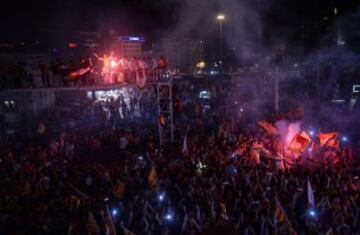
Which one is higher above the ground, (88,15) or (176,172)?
(88,15)

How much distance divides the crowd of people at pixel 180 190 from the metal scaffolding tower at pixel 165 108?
112 centimetres

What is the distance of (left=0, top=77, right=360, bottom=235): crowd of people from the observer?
8633 mm

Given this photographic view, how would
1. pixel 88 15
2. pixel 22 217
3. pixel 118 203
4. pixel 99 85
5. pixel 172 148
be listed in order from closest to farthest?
pixel 22 217, pixel 118 203, pixel 172 148, pixel 99 85, pixel 88 15

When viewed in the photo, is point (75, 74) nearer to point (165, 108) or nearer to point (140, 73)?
point (140, 73)

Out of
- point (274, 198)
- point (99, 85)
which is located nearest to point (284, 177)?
point (274, 198)

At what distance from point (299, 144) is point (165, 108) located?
19.0 ft

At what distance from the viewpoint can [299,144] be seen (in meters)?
13.5

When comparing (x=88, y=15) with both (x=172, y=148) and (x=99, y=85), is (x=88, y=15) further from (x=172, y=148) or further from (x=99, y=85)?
(x=172, y=148)

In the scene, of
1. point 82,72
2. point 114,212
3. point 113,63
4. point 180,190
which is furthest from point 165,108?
point 114,212

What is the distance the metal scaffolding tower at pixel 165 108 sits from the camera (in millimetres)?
16375

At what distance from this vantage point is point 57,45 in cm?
2727

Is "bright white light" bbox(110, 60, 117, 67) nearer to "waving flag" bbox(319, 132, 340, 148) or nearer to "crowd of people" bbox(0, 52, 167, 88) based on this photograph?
"crowd of people" bbox(0, 52, 167, 88)

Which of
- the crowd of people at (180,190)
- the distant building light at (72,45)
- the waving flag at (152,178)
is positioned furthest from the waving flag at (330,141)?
the distant building light at (72,45)

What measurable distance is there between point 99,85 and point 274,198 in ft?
29.3
